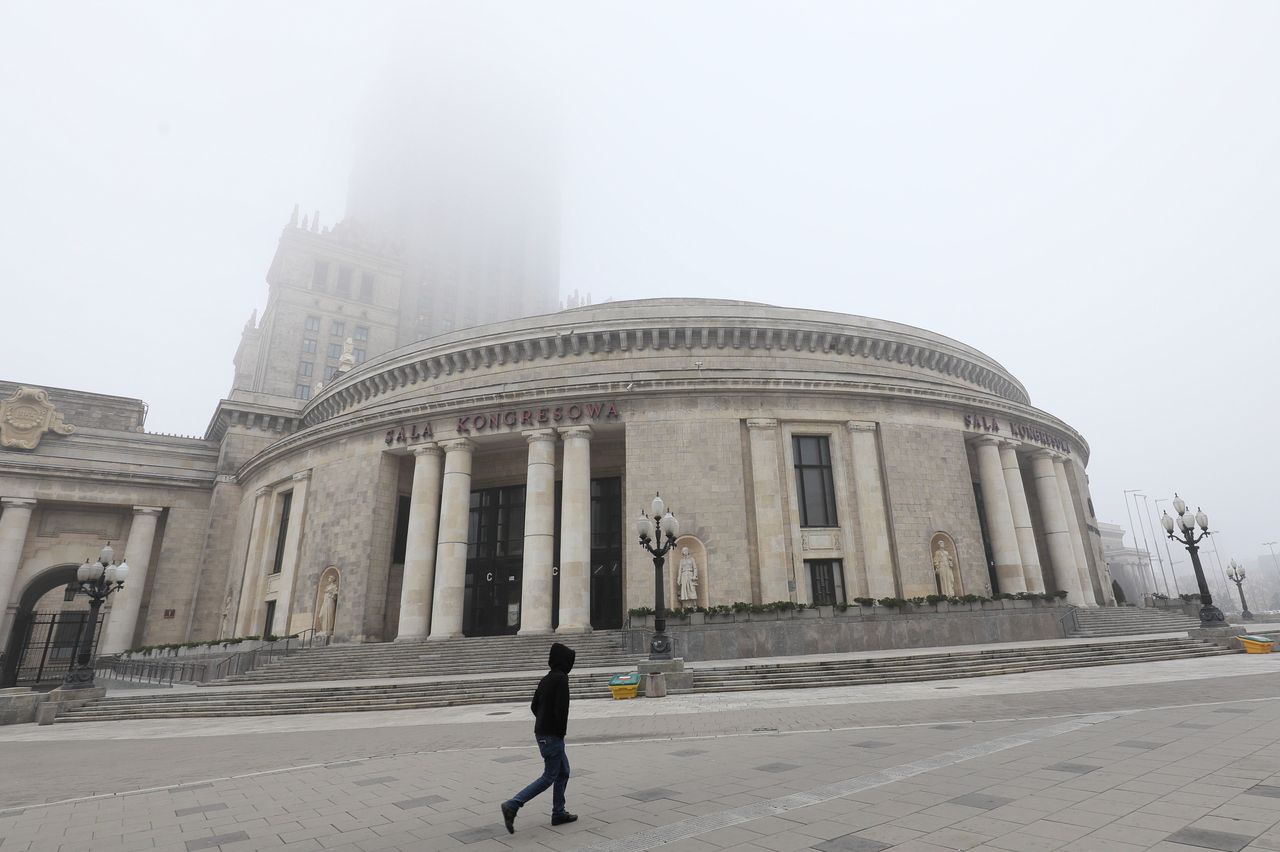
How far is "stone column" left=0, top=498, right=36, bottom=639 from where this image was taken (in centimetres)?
3528

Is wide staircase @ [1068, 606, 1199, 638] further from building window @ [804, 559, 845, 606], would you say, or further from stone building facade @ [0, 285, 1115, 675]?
building window @ [804, 559, 845, 606]

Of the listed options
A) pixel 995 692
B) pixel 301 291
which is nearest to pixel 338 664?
pixel 995 692

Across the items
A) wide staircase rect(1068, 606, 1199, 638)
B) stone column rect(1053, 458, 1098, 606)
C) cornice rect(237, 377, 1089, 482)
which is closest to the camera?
wide staircase rect(1068, 606, 1199, 638)

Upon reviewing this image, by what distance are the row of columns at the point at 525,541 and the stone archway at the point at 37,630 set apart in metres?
20.0

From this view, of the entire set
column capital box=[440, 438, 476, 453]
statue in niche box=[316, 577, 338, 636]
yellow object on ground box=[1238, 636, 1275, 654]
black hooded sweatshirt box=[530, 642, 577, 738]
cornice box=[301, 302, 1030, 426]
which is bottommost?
yellow object on ground box=[1238, 636, 1275, 654]

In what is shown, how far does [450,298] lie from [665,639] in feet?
299

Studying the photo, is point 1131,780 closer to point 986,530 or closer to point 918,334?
point 986,530

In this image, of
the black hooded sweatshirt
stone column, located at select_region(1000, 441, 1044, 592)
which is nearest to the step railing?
the black hooded sweatshirt

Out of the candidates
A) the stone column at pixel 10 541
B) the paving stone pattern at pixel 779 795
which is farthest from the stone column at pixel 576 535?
the stone column at pixel 10 541

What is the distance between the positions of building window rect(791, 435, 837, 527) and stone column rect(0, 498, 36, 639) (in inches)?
1709

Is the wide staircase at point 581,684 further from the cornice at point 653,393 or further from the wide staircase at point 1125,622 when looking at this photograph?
the cornice at point 653,393

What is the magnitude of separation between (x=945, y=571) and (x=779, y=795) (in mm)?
23810

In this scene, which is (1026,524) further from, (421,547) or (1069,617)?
(421,547)

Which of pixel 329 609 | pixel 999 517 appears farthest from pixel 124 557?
pixel 999 517
